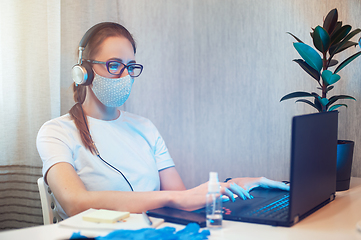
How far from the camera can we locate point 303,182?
824mm

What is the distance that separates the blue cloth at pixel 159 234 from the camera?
69 cm

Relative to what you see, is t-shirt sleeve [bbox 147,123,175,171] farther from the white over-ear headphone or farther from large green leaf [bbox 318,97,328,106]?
large green leaf [bbox 318,97,328,106]

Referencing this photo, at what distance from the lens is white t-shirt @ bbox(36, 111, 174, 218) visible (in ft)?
3.88

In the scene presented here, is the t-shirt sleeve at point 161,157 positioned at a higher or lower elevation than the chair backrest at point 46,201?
higher


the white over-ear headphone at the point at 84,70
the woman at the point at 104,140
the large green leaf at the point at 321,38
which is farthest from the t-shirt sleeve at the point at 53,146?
the large green leaf at the point at 321,38

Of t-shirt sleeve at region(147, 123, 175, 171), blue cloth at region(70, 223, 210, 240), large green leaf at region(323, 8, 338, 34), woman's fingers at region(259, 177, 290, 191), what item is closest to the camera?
blue cloth at region(70, 223, 210, 240)

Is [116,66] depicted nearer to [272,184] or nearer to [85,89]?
[85,89]

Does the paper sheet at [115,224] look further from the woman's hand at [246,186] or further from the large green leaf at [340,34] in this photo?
the large green leaf at [340,34]

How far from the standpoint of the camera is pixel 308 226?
81cm

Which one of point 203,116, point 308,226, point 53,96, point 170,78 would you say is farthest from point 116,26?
point 308,226

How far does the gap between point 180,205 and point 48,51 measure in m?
1.09

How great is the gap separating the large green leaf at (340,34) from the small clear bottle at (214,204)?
94cm

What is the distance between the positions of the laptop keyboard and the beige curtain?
1.11m

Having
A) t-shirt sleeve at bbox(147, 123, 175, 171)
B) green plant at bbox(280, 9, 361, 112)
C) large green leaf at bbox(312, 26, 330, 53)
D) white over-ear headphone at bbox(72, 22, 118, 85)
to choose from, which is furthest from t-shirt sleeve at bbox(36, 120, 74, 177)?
large green leaf at bbox(312, 26, 330, 53)
